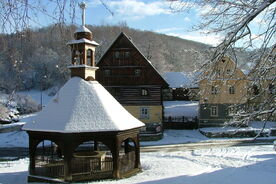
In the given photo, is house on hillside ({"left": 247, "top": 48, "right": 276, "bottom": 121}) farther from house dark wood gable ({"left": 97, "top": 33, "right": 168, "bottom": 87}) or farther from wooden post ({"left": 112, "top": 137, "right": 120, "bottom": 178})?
house dark wood gable ({"left": 97, "top": 33, "right": 168, "bottom": 87})

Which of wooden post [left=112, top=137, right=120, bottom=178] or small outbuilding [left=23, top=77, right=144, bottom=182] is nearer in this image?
small outbuilding [left=23, top=77, right=144, bottom=182]

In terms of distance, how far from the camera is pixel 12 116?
4794 cm

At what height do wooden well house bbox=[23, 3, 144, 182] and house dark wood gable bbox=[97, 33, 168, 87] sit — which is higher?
house dark wood gable bbox=[97, 33, 168, 87]

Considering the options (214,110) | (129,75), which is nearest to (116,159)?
(129,75)

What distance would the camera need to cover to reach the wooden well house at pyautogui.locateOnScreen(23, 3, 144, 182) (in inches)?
639

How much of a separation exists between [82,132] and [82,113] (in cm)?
133

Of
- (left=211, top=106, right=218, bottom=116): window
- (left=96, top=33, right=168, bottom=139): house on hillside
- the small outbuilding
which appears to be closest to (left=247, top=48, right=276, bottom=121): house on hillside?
the small outbuilding

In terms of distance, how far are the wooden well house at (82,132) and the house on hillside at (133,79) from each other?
795 inches

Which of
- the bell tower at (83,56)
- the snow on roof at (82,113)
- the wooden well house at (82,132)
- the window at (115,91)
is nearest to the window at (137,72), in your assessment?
the window at (115,91)

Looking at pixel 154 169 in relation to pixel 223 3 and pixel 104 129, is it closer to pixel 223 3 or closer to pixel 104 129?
pixel 104 129

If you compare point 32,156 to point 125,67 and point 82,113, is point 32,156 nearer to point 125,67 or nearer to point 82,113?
point 82,113

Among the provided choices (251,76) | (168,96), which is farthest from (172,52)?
(251,76)

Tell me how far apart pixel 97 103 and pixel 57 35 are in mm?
12193

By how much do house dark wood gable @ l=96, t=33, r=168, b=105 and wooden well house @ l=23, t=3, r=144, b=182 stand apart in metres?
20.2
